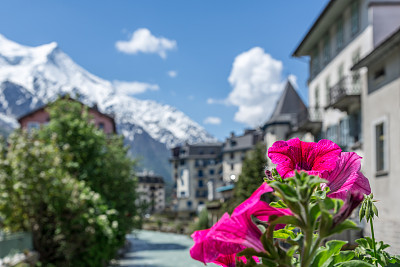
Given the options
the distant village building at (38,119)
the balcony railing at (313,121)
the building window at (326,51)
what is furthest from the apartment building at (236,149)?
the building window at (326,51)

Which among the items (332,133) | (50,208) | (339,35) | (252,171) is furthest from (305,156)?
(252,171)

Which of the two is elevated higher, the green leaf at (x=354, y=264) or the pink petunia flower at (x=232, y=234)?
the pink petunia flower at (x=232, y=234)

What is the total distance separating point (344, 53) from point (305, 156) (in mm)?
21018

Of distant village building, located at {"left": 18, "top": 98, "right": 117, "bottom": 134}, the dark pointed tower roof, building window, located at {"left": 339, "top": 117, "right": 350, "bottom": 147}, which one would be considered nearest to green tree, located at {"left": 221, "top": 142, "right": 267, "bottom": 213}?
building window, located at {"left": 339, "top": 117, "right": 350, "bottom": 147}

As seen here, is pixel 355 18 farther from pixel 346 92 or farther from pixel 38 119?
pixel 38 119

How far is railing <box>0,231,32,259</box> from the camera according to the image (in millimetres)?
10445

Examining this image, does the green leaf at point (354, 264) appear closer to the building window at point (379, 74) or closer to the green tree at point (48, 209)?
the green tree at point (48, 209)

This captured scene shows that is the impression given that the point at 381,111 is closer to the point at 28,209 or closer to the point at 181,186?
the point at 28,209

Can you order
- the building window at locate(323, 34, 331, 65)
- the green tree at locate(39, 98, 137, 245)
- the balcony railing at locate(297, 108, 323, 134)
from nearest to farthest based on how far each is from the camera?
the green tree at locate(39, 98, 137, 245)
the building window at locate(323, 34, 331, 65)
the balcony railing at locate(297, 108, 323, 134)

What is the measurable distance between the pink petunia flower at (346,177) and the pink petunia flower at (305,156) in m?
0.01

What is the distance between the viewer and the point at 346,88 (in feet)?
61.6

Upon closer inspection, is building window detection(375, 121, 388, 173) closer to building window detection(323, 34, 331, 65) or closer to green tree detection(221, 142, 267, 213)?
building window detection(323, 34, 331, 65)

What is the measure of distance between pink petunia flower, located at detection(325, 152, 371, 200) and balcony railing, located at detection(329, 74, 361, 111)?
17.6 meters

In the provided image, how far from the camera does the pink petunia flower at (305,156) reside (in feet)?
2.59
